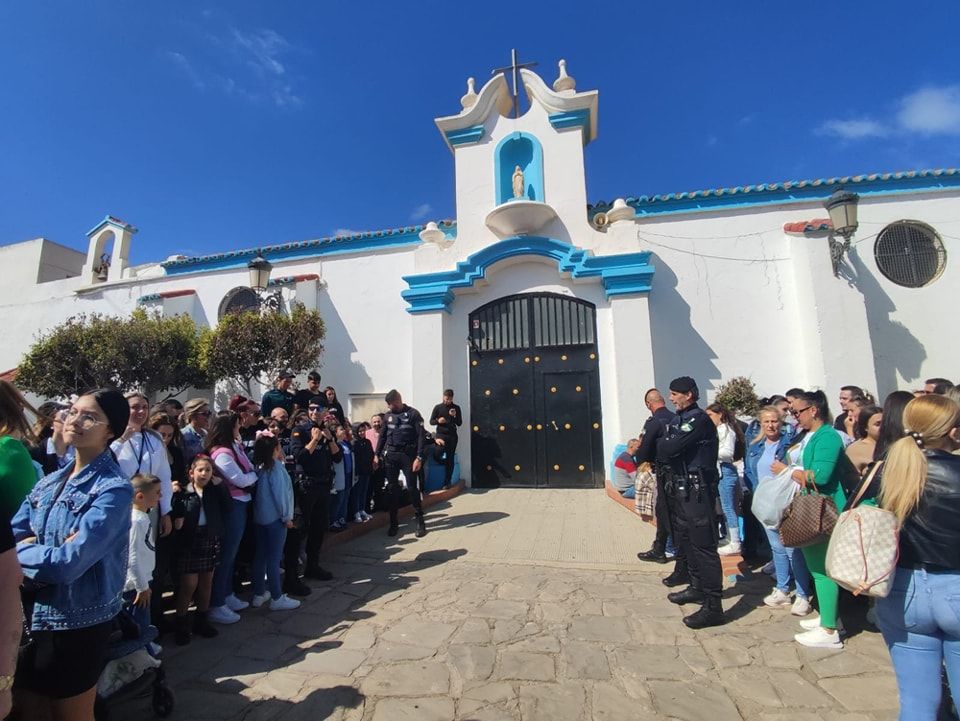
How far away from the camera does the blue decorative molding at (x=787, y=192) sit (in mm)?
8891

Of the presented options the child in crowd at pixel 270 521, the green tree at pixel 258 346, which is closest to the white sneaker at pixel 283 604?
the child in crowd at pixel 270 521

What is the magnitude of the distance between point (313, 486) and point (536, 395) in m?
5.16

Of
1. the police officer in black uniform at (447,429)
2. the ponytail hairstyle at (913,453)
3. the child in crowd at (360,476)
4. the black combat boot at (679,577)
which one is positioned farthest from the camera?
the police officer in black uniform at (447,429)

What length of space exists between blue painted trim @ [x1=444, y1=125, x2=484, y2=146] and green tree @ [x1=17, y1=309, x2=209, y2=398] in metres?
6.75

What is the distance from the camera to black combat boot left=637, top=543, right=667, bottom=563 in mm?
4824

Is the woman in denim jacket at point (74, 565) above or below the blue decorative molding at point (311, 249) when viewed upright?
below

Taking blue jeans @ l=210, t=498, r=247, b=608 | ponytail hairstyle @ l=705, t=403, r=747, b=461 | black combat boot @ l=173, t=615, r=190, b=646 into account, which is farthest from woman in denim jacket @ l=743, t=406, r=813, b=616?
black combat boot @ l=173, t=615, r=190, b=646

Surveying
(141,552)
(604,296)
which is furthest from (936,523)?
(604,296)

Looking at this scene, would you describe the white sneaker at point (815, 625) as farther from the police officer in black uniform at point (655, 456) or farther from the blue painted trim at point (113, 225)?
the blue painted trim at point (113, 225)

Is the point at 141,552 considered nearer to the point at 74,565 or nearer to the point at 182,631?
the point at 182,631

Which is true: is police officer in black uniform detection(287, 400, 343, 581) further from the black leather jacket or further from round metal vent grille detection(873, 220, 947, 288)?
round metal vent grille detection(873, 220, 947, 288)

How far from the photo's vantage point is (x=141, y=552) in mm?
2746

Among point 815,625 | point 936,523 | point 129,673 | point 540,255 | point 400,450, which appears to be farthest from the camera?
point 540,255

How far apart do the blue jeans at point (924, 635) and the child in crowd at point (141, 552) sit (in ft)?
12.0
